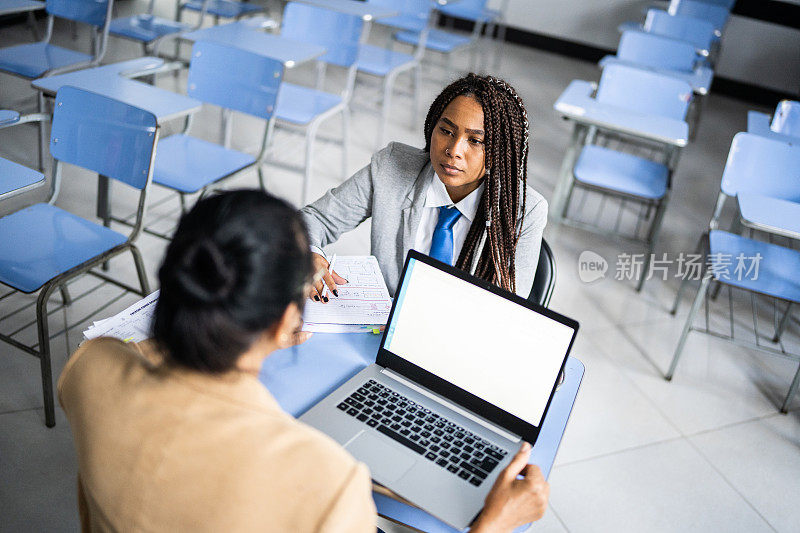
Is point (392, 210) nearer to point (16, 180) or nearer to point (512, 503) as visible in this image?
point (512, 503)

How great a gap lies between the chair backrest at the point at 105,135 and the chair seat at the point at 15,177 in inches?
9.2

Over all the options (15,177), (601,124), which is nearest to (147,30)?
(15,177)

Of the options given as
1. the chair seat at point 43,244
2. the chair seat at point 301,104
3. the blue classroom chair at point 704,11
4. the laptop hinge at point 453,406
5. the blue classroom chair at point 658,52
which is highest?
the blue classroom chair at point 704,11

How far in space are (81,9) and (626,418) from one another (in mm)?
3278

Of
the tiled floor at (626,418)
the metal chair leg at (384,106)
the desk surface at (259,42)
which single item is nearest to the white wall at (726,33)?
the tiled floor at (626,418)

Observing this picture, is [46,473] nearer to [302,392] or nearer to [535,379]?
[302,392]

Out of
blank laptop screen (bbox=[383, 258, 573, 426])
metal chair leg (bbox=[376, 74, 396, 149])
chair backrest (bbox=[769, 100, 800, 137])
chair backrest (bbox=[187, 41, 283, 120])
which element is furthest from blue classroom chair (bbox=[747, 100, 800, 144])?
blank laptop screen (bbox=[383, 258, 573, 426])

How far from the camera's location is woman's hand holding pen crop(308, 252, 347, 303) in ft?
4.91

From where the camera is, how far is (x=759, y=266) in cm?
256

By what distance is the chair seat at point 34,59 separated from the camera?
3.10 metres

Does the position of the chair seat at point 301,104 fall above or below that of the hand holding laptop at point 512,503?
above

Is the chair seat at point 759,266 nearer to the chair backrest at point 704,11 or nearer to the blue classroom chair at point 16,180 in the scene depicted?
the blue classroom chair at point 16,180

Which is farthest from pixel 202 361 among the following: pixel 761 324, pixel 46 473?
pixel 761 324

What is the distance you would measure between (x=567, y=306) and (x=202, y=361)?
2.50m
